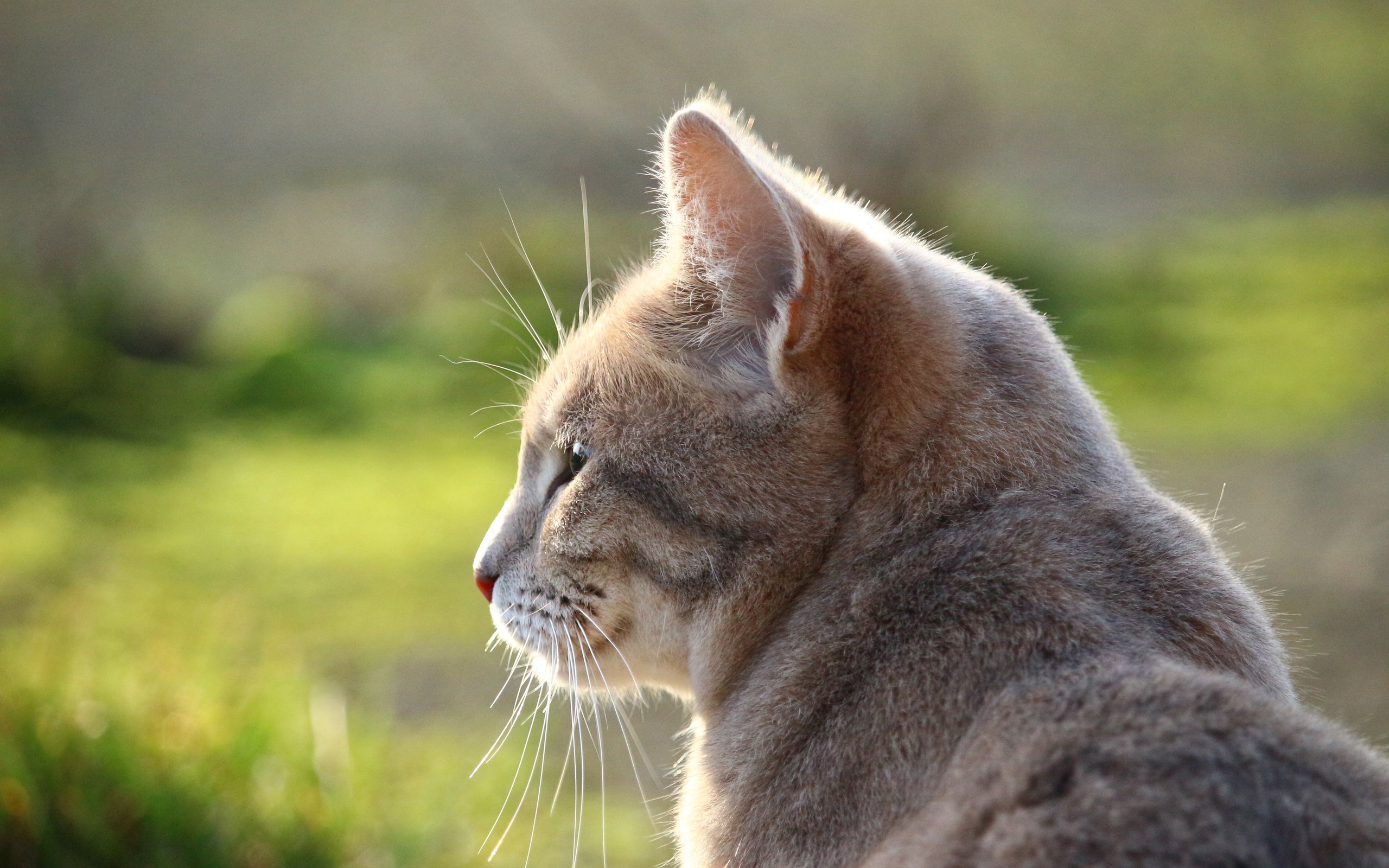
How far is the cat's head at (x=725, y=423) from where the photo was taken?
1.13 meters

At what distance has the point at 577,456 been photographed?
4.33 ft

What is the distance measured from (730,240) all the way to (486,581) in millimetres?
489

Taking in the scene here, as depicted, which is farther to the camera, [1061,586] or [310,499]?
[310,499]

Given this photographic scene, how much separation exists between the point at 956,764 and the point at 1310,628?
2.41 meters

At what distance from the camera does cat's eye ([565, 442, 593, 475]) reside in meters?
1.30

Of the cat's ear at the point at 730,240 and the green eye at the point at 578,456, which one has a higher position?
the cat's ear at the point at 730,240

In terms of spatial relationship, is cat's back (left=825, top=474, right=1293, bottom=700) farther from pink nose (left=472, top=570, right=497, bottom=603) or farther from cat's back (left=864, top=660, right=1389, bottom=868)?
pink nose (left=472, top=570, right=497, bottom=603)

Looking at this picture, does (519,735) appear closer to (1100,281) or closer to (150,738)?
(150,738)

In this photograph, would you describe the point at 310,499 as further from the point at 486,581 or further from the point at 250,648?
the point at 486,581

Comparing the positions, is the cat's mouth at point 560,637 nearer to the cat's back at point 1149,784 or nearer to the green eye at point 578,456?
the green eye at point 578,456

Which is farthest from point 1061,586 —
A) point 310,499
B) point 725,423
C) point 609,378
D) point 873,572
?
point 310,499

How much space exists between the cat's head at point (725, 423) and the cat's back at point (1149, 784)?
0.93 ft

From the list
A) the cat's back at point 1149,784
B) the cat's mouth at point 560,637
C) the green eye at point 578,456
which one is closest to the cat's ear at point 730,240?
the green eye at point 578,456

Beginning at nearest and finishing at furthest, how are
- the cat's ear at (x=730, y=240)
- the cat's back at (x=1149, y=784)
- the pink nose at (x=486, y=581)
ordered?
the cat's back at (x=1149, y=784), the cat's ear at (x=730, y=240), the pink nose at (x=486, y=581)
